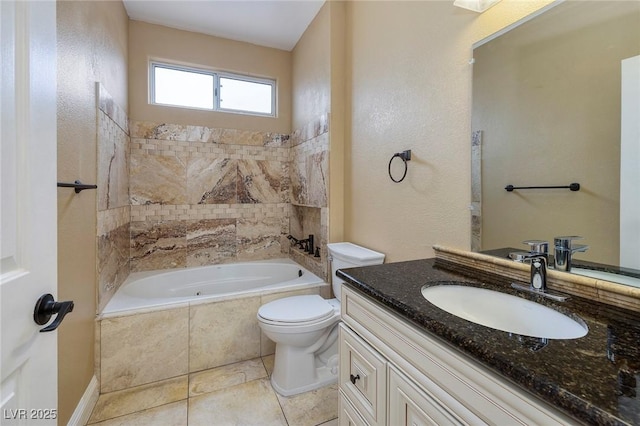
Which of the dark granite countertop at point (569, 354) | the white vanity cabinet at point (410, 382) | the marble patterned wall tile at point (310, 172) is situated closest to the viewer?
the dark granite countertop at point (569, 354)

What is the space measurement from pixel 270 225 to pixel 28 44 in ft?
8.74

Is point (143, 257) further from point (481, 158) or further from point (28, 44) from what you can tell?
point (481, 158)

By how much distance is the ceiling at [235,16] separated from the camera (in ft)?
7.93

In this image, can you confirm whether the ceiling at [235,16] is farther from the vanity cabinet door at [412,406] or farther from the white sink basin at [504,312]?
the vanity cabinet door at [412,406]

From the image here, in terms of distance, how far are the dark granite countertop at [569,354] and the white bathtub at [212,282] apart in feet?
5.00

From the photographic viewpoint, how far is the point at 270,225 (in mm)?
3230

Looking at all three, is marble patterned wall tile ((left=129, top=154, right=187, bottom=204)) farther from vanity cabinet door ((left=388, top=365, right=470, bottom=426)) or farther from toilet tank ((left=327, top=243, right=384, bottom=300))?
vanity cabinet door ((left=388, top=365, right=470, bottom=426))

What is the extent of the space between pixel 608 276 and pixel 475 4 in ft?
4.00

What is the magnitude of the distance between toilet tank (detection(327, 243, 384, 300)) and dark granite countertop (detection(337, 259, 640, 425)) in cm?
92

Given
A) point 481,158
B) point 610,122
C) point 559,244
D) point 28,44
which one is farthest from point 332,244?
point 28,44

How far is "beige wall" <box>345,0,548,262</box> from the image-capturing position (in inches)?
53.6

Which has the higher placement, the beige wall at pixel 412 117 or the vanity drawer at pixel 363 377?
the beige wall at pixel 412 117

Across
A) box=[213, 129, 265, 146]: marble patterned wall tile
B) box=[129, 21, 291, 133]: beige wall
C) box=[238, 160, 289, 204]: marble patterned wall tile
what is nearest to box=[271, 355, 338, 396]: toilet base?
box=[238, 160, 289, 204]: marble patterned wall tile

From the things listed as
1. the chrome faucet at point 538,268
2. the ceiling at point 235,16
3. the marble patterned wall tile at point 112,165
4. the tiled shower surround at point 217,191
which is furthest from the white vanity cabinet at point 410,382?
the ceiling at point 235,16
